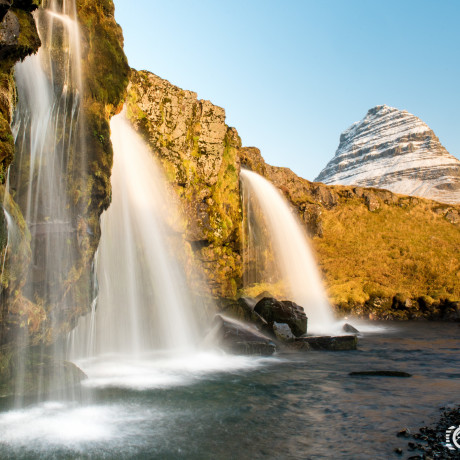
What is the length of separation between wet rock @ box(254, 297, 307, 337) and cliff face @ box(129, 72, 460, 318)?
8244mm

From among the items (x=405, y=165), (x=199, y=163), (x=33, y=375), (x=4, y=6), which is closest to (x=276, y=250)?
(x=199, y=163)

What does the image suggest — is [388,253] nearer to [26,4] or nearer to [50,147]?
[50,147]

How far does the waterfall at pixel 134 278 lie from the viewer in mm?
19698

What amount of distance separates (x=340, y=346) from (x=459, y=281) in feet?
92.9

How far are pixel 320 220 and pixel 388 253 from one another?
31.1 ft

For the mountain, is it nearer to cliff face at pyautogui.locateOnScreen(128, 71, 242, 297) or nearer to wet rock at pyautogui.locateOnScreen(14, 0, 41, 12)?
cliff face at pyautogui.locateOnScreen(128, 71, 242, 297)

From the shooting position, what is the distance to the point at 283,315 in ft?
74.3

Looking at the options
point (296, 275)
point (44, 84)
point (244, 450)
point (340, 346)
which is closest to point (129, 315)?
point (340, 346)

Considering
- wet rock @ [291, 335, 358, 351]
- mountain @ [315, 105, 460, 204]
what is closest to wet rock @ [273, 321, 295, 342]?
wet rock @ [291, 335, 358, 351]

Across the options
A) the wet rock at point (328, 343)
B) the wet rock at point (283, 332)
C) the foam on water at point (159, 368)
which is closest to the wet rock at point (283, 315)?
the wet rock at point (283, 332)

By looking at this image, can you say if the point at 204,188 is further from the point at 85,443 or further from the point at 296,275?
the point at 85,443

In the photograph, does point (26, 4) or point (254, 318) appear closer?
point (26, 4)

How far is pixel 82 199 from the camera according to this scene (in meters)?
13.4

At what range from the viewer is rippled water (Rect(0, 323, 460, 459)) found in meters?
7.36
